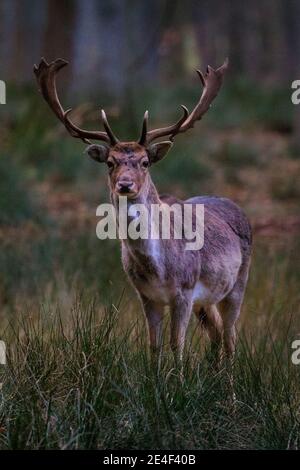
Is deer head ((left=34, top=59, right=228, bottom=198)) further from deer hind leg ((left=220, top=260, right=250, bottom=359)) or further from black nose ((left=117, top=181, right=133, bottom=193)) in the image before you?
deer hind leg ((left=220, top=260, right=250, bottom=359))

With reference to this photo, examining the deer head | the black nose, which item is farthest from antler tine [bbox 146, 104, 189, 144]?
the black nose

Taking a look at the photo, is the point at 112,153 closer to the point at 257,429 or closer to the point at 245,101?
the point at 257,429

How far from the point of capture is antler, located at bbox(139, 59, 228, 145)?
7.25 m

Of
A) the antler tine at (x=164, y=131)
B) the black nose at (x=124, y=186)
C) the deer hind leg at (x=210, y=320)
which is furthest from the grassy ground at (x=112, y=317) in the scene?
the antler tine at (x=164, y=131)

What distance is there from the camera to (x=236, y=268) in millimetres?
7945

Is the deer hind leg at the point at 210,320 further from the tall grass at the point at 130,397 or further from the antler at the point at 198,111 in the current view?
the antler at the point at 198,111

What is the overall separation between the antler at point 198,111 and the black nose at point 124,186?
46 cm

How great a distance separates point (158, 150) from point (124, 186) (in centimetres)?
57

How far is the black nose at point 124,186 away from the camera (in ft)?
22.1

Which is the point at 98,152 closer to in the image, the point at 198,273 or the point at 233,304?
the point at 198,273

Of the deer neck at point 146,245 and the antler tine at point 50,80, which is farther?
the antler tine at point 50,80

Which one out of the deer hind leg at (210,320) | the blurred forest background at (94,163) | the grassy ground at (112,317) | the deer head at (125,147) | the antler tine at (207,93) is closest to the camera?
the grassy ground at (112,317)

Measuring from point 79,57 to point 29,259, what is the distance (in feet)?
26.1

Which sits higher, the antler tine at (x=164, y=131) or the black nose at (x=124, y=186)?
the antler tine at (x=164, y=131)
